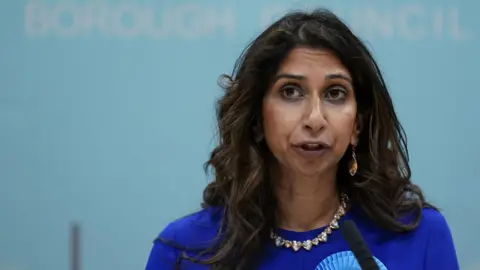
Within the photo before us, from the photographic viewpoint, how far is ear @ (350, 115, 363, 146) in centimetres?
153

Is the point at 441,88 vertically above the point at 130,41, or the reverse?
the point at 130,41

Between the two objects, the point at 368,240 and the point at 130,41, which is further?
the point at 130,41

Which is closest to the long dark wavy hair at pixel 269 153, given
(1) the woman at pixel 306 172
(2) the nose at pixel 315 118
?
(1) the woman at pixel 306 172

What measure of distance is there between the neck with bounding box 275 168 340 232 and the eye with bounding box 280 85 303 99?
162mm

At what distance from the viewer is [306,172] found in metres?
1.47

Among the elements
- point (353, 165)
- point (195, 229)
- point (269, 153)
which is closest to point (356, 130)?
point (353, 165)

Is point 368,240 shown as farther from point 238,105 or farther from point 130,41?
point 130,41

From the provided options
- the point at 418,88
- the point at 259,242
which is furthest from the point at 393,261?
the point at 418,88

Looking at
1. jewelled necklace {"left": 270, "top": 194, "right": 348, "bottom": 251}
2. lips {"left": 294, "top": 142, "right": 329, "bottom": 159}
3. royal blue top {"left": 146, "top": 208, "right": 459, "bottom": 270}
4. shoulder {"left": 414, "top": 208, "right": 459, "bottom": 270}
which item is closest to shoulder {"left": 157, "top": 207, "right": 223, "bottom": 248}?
royal blue top {"left": 146, "top": 208, "right": 459, "bottom": 270}

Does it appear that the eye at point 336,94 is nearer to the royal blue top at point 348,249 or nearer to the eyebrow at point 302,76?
the eyebrow at point 302,76

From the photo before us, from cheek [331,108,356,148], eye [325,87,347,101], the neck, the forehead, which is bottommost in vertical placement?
the neck

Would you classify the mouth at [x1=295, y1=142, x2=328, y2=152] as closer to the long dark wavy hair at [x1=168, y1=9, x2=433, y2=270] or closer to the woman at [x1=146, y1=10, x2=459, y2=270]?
the woman at [x1=146, y1=10, x2=459, y2=270]

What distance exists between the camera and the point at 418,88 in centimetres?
267

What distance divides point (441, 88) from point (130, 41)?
3.36 feet
